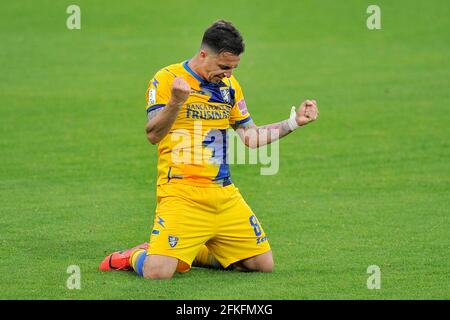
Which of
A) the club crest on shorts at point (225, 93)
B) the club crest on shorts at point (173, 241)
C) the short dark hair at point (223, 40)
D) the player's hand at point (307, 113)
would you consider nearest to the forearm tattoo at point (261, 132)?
the player's hand at point (307, 113)

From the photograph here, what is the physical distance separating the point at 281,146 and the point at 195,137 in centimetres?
719

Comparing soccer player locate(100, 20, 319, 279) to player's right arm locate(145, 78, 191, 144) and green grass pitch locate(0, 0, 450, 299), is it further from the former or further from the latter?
green grass pitch locate(0, 0, 450, 299)

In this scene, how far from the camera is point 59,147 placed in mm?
15758

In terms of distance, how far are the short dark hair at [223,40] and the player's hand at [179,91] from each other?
23.6 inches

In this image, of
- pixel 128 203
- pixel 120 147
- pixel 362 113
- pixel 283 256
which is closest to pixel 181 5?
pixel 362 113

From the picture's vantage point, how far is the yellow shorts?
28.5 feet

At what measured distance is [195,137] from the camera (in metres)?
8.83

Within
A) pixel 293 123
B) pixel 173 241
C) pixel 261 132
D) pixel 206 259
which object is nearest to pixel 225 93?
pixel 261 132

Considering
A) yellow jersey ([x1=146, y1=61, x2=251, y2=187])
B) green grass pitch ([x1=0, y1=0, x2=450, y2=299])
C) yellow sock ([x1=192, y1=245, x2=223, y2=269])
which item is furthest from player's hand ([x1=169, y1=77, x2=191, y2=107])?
yellow sock ([x1=192, y1=245, x2=223, y2=269])

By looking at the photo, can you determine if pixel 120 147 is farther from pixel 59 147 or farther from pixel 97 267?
pixel 97 267

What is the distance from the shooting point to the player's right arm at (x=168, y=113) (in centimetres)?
802

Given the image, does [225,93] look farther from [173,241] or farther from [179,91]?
[173,241]

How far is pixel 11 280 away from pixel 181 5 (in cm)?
2112

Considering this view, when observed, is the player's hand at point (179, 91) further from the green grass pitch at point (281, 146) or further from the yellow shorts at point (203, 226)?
the green grass pitch at point (281, 146)
